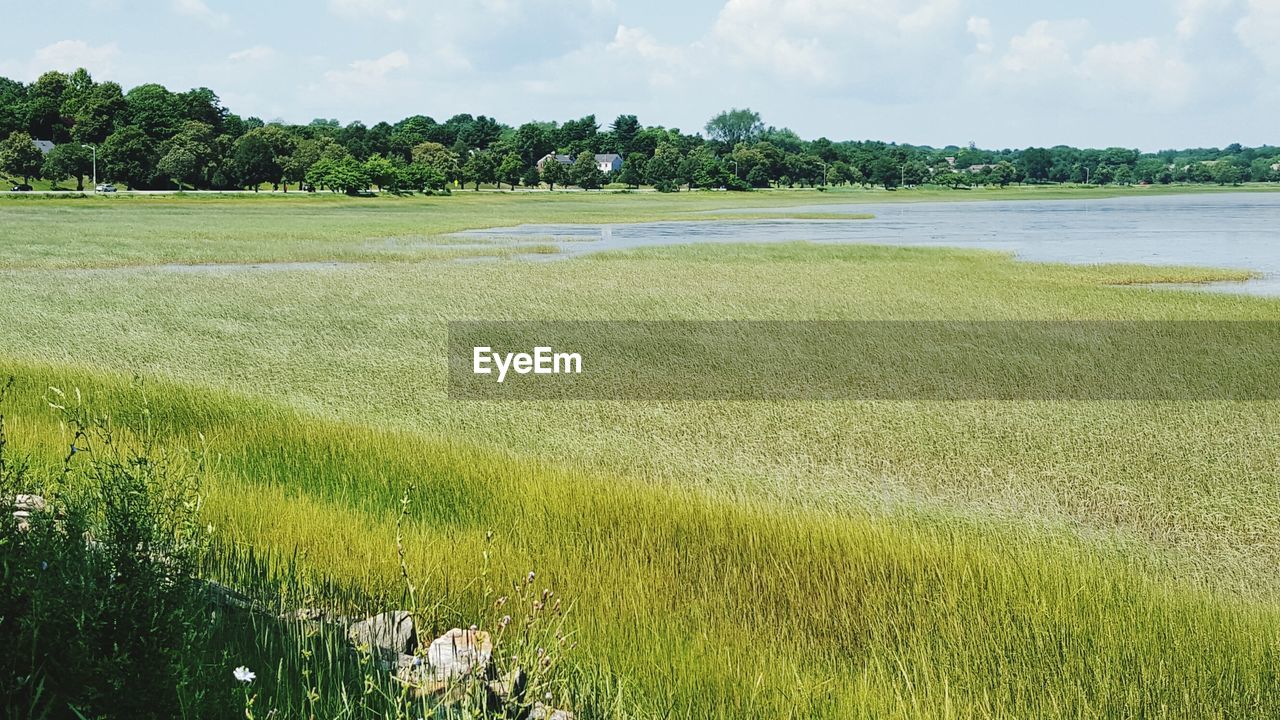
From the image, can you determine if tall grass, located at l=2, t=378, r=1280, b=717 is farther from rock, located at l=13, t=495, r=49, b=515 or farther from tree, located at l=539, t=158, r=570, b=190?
tree, located at l=539, t=158, r=570, b=190

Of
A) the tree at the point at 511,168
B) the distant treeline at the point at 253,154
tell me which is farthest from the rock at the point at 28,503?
the tree at the point at 511,168

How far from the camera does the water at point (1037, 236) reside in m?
40.3

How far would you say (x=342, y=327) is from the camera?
2231cm

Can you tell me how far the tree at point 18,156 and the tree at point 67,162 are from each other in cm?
139

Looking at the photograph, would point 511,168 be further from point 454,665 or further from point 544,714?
point 544,714

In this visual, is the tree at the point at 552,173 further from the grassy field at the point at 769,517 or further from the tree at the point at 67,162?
the grassy field at the point at 769,517

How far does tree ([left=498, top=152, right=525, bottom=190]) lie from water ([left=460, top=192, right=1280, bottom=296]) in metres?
81.4

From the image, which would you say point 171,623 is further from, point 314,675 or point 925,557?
point 925,557

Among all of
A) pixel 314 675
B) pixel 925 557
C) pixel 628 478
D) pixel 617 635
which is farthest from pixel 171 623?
pixel 628 478

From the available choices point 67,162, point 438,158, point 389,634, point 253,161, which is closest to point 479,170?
point 438,158

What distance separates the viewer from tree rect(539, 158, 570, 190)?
152750mm

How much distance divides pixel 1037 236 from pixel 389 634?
179 feet

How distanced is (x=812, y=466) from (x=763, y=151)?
6867 inches

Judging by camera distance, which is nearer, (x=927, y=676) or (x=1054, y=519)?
(x=927, y=676)
